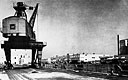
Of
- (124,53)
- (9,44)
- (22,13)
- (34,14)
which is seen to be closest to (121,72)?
(9,44)

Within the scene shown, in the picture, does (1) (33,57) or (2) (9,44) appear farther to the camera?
(1) (33,57)

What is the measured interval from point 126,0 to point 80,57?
116598mm

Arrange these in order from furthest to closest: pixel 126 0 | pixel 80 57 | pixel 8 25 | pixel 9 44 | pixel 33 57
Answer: pixel 80 57 < pixel 33 57 < pixel 9 44 < pixel 8 25 < pixel 126 0

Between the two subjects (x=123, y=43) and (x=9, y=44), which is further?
(x=123, y=43)

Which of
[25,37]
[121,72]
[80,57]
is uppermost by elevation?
[25,37]

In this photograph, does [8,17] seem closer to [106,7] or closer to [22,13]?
[22,13]

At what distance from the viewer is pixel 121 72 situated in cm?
2698

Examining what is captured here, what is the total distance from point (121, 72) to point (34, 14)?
161 feet

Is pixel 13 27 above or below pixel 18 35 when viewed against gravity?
above

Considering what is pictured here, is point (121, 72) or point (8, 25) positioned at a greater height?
point (8, 25)

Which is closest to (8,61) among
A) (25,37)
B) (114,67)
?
(25,37)

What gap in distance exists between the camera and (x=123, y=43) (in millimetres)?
102438

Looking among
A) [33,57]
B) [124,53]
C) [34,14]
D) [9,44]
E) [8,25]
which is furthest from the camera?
[124,53]

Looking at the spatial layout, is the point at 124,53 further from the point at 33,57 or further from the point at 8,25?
the point at 8,25
